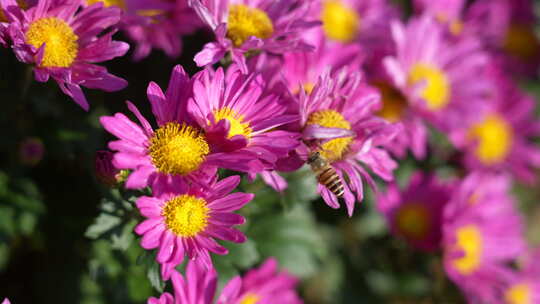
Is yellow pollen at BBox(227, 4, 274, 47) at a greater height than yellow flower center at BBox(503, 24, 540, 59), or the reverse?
yellow pollen at BBox(227, 4, 274, 47)

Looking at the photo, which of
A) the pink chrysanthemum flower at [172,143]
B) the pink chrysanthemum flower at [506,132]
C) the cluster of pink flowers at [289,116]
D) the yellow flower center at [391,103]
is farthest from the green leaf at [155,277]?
the pink chrysanthemum flower at [506,132]

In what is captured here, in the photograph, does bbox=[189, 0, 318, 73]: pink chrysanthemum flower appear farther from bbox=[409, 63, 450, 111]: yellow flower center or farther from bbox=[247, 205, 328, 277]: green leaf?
bbox=[409, 63, 450, 111]: yellow flower center

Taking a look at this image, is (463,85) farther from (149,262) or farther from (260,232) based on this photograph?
(149,262)

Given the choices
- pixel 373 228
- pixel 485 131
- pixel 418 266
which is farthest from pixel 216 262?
pixel 485 131

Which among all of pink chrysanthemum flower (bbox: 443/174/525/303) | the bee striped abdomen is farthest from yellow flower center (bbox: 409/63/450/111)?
the bee striped abdomen

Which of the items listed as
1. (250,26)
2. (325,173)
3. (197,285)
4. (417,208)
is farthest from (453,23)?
(197,285)
